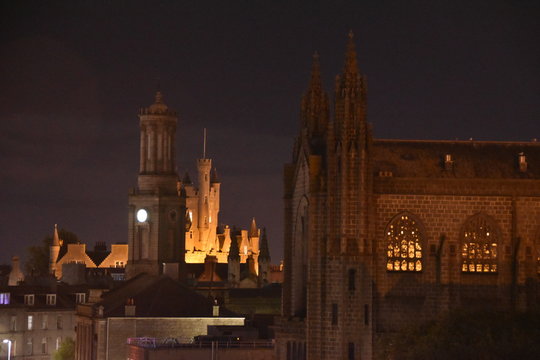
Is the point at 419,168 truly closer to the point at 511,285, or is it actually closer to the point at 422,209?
the point at 422,209

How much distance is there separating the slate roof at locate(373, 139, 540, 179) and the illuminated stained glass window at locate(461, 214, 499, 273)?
10.5ft

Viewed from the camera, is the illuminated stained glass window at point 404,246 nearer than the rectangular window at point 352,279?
No

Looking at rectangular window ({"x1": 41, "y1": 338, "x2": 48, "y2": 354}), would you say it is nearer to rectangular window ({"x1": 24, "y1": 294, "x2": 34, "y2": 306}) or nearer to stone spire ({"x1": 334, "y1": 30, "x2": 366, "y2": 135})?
rectangular window ({"x1": 24, "y1": 294, "x2": 34, "y2": 306})

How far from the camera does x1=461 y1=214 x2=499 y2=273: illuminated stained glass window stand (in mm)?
102812

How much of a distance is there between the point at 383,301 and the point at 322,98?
Answer: 645 inches

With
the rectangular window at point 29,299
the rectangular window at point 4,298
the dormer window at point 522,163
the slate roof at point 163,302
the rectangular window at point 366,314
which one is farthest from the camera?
the rectangular window at point 29,299

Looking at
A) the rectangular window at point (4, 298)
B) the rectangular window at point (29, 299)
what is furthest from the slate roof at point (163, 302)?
the rectangular window at point (29, 299)

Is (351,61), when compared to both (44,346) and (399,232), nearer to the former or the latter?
(399,232)

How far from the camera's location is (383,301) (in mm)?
101188

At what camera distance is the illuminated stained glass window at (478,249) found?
4048 inches

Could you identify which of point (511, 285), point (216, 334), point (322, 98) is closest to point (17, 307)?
point (216, 334)

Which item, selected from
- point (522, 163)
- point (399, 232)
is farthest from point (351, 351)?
point (522, 163)

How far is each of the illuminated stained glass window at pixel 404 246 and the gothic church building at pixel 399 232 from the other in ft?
0.20

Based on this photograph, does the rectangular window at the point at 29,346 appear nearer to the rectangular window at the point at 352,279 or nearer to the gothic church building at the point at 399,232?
the gothic church building at the point at 399,232
